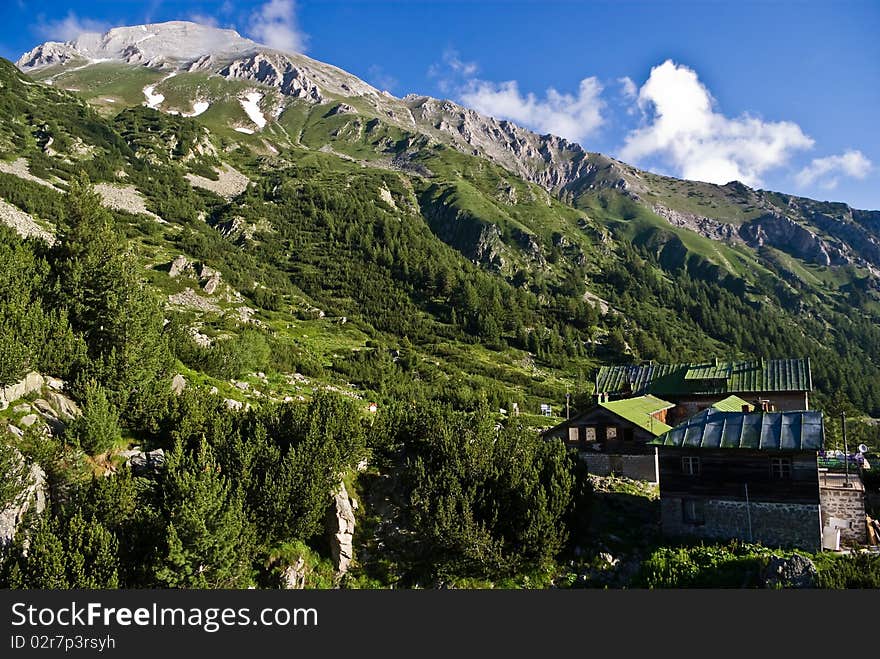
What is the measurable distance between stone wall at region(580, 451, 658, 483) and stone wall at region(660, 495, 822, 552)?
29.7ft

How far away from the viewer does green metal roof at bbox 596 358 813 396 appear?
56094 mm

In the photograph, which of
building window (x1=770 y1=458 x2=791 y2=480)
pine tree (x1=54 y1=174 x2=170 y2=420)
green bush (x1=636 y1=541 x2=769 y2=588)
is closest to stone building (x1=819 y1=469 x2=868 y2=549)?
building window (x1=770 y1=458 x2=791 y2=480)

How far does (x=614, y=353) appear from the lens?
150 metres

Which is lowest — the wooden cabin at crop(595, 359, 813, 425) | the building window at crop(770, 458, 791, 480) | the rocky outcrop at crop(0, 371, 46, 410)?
the building window at crop(770, 458, 791, 480)

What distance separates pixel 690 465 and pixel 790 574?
10.6 metres

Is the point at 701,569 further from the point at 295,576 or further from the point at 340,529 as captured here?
the point at 295,576

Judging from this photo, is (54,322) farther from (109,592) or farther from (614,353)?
(614,353)

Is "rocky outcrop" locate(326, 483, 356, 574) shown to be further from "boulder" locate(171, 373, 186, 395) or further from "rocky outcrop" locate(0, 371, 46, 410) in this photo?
"rocky outcrop" locate(0, 371, 46, 410)

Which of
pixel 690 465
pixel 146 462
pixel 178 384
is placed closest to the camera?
pixel 146 462

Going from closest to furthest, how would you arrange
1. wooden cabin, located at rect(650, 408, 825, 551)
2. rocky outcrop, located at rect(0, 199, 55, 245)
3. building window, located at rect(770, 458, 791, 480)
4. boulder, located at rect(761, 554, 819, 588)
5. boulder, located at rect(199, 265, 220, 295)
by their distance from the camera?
boulder, located at rect(761, 554, 819, 588) → wooden cabin, located at rect(650, 408, 825, 551) → building window, located at rect(770, 458, 791, 480) → rocky outcrop, located at rect(0, 199, 55, 245) → boulder, located at rect(199, 265, 220, 295)

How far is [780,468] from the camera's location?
27609mm

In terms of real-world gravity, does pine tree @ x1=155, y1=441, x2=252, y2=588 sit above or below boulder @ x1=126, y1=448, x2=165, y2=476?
below

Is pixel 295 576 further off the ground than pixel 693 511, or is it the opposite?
pixel 693 511

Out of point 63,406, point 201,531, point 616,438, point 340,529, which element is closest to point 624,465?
point 616,438
